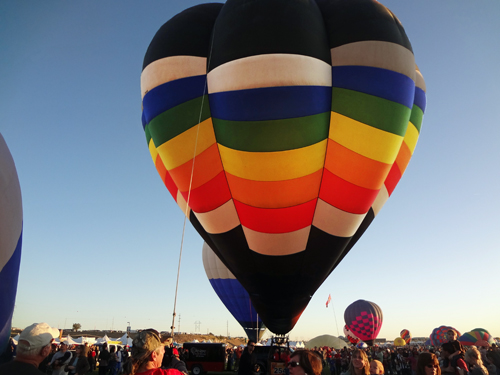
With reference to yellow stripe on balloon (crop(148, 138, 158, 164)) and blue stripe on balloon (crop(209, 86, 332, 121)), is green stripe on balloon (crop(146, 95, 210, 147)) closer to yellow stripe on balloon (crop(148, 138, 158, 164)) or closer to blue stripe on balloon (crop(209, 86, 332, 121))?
blue stripe on balloon (crop(209, 86, 332, 121))

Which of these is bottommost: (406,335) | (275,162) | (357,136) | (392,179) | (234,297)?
(406,335)

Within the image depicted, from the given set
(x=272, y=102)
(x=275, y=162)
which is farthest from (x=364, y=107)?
(x=275, y=162)

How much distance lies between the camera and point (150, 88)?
6.06m

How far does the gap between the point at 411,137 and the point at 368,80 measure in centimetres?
211

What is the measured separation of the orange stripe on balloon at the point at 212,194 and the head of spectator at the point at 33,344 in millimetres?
4355

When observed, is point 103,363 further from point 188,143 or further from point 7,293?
point 7,293

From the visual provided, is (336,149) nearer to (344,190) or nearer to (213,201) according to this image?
(344,190)

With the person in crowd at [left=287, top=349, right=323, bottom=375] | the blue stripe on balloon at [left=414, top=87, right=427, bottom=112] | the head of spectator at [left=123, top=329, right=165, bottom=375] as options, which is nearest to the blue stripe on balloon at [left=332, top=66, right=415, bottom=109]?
the blue stripe on balloon at [left=414, top=87, right=427, bottom=112]

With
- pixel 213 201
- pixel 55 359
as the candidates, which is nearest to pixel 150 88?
pixel 213 201

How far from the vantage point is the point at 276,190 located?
5.56 meters

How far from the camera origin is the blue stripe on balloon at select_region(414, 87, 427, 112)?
7160 mm

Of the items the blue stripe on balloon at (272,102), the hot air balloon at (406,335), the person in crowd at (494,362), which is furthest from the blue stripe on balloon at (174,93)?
the hot air balloon at (406,335)

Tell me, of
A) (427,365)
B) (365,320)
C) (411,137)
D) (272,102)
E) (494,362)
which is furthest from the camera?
(365,320)

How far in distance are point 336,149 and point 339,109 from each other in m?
0.64
